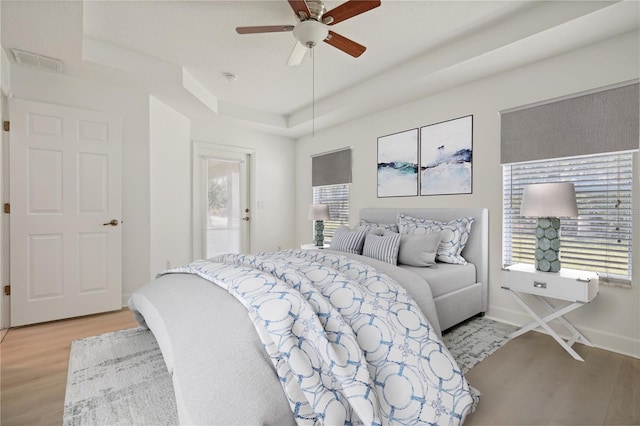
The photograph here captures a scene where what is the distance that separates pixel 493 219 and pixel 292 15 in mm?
2553

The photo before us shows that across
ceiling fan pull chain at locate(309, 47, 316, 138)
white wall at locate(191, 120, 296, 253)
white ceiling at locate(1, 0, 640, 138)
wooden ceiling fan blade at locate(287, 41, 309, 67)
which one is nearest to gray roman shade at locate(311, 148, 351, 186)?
ceiling fan pull chain at locate(309, 47, 316, 138)

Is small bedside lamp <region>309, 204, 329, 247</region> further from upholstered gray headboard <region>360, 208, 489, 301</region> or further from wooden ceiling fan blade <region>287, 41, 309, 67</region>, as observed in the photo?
wooden ceiling fan blade <region>287, 41, 309, 67</region>

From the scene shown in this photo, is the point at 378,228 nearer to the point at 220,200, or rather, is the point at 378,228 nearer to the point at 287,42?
the point at 287,42

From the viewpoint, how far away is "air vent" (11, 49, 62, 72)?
2622mm

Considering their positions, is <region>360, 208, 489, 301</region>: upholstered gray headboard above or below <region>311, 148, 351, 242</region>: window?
below

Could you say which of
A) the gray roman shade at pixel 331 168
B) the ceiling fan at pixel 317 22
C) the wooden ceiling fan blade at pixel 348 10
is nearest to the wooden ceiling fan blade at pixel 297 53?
the ceiling fan at pixel 317 22

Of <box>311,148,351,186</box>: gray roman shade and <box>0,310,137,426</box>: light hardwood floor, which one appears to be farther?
<box>311,148,351,186</box>: gray roman shade

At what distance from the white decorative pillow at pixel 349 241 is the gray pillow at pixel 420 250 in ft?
1.57

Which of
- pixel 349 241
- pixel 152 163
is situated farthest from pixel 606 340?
pixel 152 163

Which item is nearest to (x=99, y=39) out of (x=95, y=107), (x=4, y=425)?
(x=95, y=107)

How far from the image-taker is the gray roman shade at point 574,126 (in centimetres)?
229

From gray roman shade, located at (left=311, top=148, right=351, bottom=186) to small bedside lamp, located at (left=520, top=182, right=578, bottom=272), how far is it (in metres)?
2.45

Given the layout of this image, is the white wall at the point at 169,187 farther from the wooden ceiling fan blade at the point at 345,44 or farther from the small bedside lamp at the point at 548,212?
the small bedside lamp at the point at 548,212

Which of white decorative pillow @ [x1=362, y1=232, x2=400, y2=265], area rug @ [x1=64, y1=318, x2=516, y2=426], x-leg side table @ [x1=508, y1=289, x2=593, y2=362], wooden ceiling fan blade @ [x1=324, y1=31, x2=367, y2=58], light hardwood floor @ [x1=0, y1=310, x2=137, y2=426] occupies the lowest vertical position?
light hardwood floor @ [x1=0, y1=310, x2=137, y2=426]
